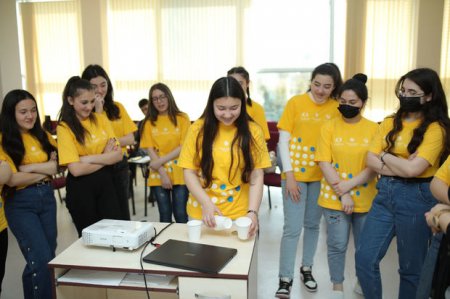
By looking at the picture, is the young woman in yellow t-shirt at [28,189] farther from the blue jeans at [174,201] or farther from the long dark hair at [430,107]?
the long dark hair at [430,107]

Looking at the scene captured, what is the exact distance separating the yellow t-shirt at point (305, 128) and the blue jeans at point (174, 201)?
0.90 meters

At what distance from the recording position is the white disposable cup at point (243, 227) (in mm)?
1772

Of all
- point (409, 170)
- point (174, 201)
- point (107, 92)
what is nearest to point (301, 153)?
point (409, 170)

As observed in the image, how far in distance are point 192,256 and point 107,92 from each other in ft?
5.82

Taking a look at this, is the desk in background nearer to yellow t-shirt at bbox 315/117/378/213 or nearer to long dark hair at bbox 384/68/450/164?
yellow t-shirt at bbox 315/117/378/213

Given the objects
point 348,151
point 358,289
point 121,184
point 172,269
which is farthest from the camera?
point 121,184

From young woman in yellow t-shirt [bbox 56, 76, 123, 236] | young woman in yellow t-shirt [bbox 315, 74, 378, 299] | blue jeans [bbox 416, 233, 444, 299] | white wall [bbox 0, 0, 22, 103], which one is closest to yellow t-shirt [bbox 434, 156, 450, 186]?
blue jeans [bbox 416, 233, 444, 299]

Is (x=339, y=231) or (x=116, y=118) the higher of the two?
(x=116, y=118)

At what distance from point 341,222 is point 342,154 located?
42 cm

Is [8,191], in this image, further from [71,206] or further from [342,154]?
[342,154]

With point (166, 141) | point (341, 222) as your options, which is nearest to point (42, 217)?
point (166, 141)

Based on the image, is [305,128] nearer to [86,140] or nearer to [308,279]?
[308,279]

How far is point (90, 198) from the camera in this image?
7.69 feet

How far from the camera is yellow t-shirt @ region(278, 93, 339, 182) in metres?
2.47
